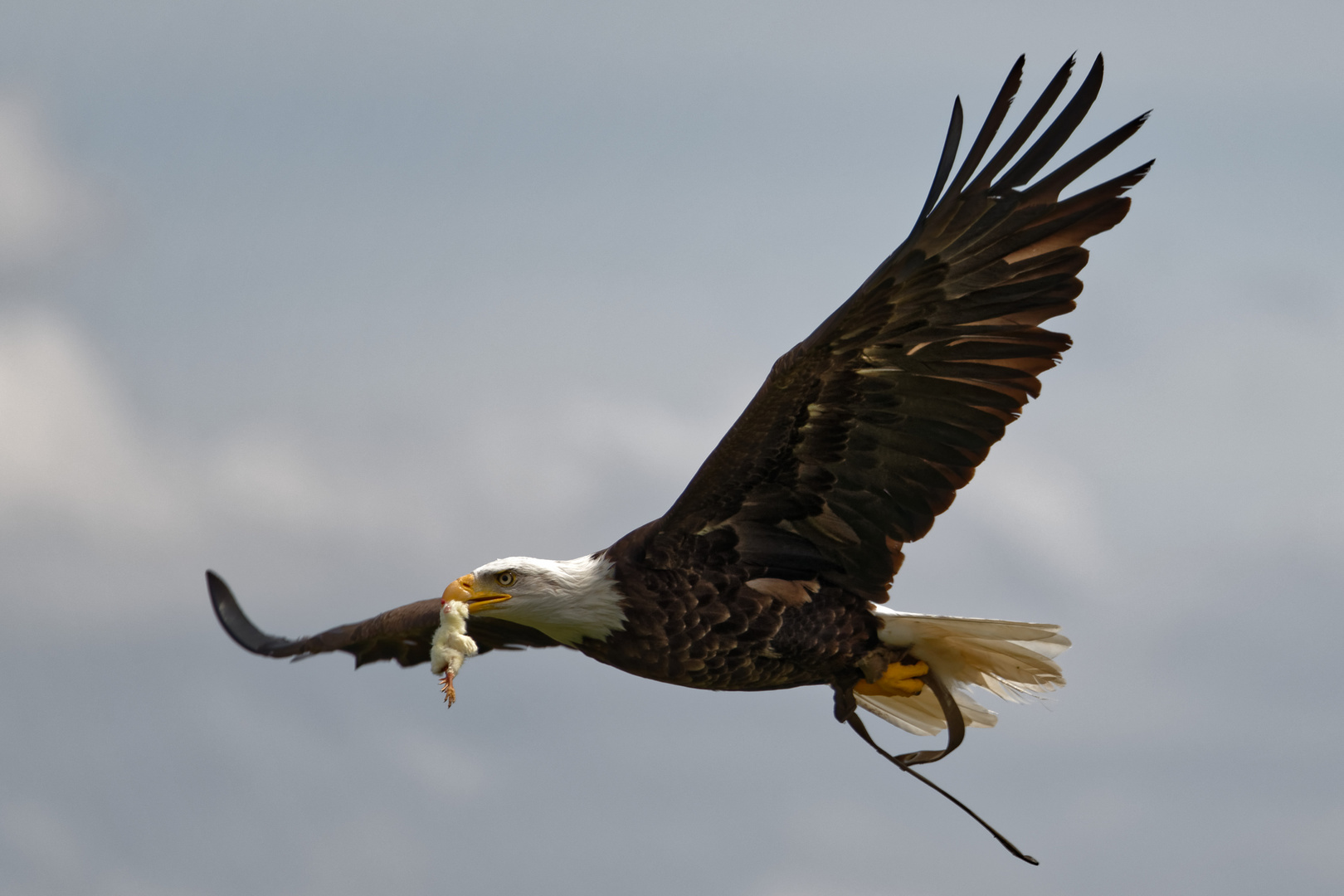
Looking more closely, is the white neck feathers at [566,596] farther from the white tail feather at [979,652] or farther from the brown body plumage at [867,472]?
the white tail feather at [979,652]

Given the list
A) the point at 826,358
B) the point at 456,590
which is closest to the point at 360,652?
the point at 456,590

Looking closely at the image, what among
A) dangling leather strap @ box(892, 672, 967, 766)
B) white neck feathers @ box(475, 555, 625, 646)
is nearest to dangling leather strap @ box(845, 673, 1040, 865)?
dangling leather strap @ box(892, 672, 967, 766)

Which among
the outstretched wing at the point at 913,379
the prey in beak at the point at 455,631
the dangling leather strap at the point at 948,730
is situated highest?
the outstretched wing at the point at 913,379

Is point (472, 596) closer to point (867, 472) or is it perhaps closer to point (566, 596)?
point (566, 596)

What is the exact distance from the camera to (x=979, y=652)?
20.3 ft

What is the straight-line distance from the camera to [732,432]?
559 centimetres

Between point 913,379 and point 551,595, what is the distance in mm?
1630

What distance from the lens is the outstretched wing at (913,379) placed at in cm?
524

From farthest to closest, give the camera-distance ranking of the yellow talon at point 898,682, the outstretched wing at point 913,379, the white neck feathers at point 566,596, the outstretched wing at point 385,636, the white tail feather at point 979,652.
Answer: the outstretched wing at point 385,636 → the yellow talon at point 898,682 → the white tail feather at point 979,652 → the white neck feathers at point 566,596 → the outstretched wing at point 913,379

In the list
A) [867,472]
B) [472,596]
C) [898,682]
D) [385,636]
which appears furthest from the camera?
[385,636]

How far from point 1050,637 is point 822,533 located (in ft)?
3.50

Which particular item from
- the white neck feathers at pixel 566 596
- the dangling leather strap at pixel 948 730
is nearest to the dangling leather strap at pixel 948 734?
the dangling leather strap at pixel 948 730

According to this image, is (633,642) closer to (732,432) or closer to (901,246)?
(732,432)

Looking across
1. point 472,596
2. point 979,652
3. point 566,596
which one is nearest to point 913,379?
point 979,652
